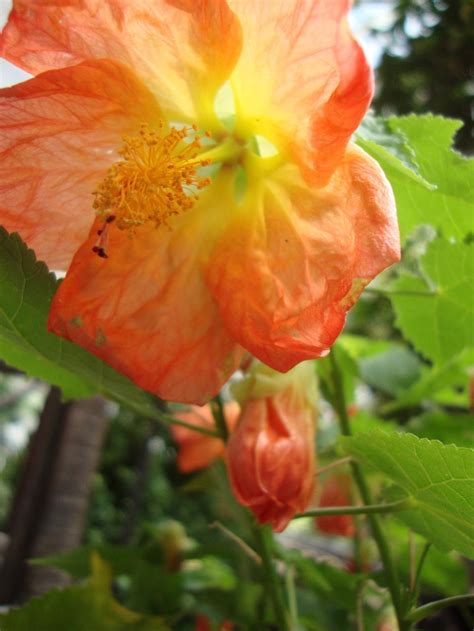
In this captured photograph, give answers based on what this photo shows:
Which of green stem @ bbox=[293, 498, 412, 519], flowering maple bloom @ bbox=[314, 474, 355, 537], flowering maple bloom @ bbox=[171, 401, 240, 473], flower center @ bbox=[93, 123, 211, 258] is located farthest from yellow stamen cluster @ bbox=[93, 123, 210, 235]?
flowering maple bloom @ bbox=[314, 474, 355, 537]

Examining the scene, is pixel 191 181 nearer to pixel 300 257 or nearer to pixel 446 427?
pixel 300 257

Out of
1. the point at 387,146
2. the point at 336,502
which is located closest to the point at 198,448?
the point at 336,502

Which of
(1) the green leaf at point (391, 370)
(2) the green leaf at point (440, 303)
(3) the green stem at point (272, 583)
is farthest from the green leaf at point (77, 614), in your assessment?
(1) the green leaf at point (391, 370)

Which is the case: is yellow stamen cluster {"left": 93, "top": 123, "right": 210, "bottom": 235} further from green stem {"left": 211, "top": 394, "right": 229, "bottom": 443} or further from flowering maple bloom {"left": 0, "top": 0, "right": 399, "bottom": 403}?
green stem {"left": 211, "top": 394, "right": 229, "bottom": 443}

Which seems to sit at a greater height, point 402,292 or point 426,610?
point 402,292

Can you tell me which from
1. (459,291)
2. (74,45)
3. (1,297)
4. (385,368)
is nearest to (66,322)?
(1,297)
